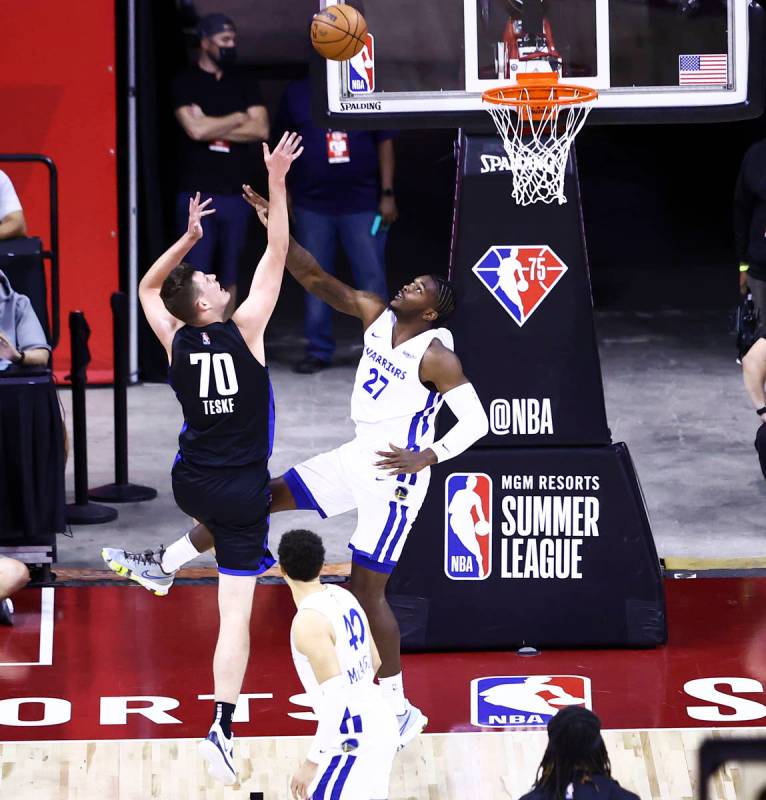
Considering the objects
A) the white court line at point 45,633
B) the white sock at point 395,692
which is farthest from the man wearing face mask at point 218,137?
the white sock at point 395,692

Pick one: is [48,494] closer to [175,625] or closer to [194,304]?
[175,625]

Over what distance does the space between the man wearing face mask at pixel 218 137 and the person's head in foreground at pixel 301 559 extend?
6.85 metres

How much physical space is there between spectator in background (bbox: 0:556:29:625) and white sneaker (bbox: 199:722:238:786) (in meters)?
2.21

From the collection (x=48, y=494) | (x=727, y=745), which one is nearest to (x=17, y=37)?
(x=48, y=494)

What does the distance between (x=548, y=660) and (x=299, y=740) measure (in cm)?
151

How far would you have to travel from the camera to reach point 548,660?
852 centimetres

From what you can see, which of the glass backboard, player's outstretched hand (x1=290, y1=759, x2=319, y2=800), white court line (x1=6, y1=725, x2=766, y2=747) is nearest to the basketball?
the glass backboard

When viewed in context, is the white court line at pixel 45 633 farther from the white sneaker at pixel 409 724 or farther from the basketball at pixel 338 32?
the basketball at pixel 338 32

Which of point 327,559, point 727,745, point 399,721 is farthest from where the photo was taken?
point 327,559

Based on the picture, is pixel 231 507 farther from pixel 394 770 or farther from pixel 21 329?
pixel 21 329

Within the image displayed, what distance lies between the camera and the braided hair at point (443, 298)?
7.76 meters

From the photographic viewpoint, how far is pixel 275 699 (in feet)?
26.4

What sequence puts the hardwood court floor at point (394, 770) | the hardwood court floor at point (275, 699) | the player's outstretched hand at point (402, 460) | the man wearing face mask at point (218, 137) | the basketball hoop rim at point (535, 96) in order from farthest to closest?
the man wearing face mask at point (218, 137), the basketball hoop rim at point (535, 96), the player's outstretched hand at point (402, 460), the hardwood court floor at point (275, 699), the hardwood court floor at point (394, 770)

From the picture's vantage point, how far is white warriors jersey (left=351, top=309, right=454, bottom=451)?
25.1 feet
